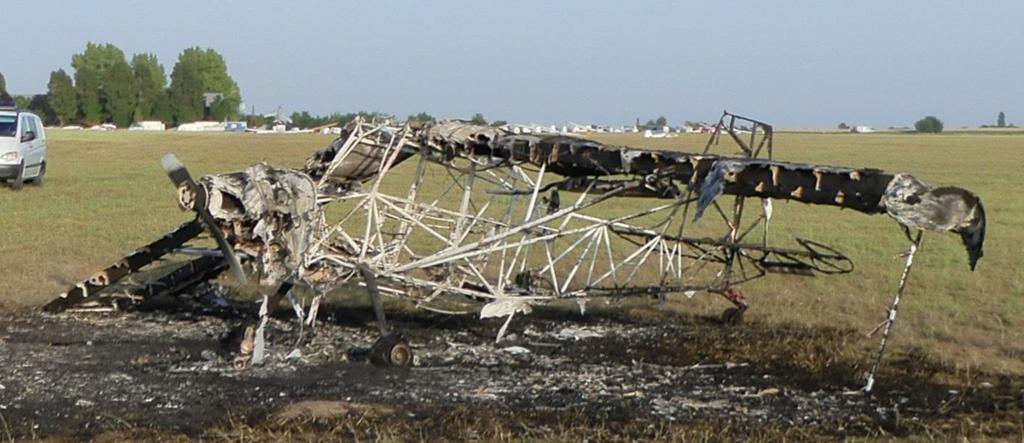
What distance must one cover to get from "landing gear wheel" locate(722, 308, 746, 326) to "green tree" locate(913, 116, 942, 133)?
17324cm

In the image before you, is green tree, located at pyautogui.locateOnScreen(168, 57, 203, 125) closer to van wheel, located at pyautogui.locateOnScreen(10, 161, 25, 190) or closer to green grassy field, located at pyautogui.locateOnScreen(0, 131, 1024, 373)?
green grassy field, located at pyautogui.locateOnScreen(0, 131, 1024, 373)

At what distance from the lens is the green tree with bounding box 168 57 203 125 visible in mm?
161500

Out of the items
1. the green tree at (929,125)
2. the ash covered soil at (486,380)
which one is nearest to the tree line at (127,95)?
the green tree at (929,125)

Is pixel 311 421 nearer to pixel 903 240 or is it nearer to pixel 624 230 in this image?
pixel 624 230

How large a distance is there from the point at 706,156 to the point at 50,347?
20.3 ft

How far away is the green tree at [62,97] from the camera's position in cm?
15525

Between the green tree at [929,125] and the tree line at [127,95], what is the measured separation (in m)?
101

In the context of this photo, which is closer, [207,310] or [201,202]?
[201,202]

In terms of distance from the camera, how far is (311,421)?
7.92 metres

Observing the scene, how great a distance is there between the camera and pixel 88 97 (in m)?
159

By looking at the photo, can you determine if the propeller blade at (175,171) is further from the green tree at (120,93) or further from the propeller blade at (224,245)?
the green tree at (120,93)

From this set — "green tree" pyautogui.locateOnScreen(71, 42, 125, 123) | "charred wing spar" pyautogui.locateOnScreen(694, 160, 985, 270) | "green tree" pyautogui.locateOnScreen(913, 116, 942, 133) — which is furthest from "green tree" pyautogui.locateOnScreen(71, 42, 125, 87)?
"charred wing spar" pyautogui.locateOnScreen(694, 160, 985, 270)

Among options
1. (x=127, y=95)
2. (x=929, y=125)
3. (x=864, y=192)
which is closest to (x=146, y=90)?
(x=127, y=95)

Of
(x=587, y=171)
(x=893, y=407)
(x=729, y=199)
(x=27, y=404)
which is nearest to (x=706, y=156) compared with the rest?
(x=587, y=171)
